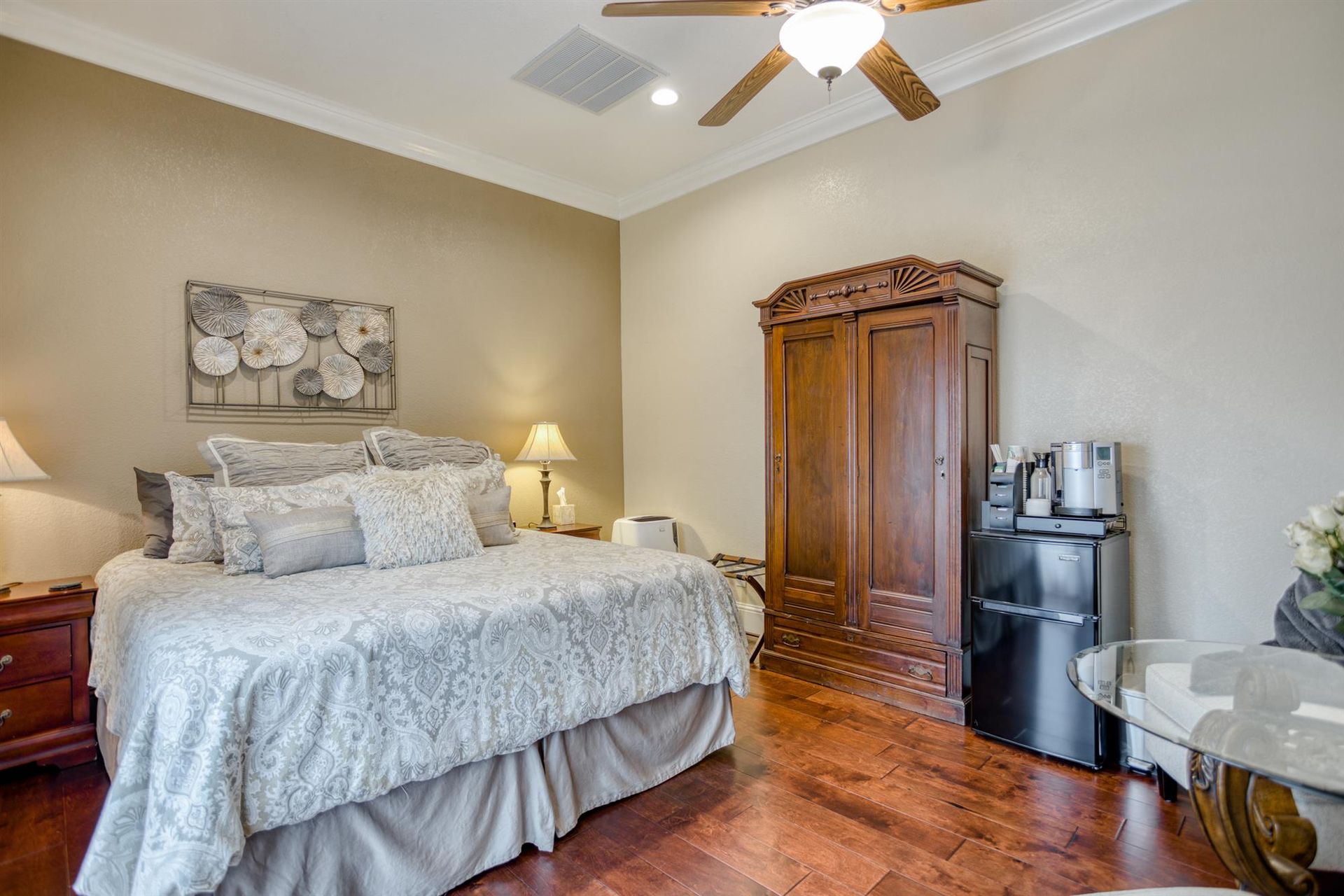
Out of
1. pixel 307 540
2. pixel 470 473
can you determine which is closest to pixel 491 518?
pixel 470 473

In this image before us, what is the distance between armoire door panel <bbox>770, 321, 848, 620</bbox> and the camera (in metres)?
3.31

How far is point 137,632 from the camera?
6.01 feet

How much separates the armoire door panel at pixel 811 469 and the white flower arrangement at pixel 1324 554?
181 cm

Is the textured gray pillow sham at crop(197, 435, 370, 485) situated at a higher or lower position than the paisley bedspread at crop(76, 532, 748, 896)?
higher

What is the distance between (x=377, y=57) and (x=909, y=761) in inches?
148

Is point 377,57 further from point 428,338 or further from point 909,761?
point 909,761

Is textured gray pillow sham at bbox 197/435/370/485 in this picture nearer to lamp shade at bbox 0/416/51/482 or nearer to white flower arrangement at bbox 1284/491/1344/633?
lamp shade at bbox 0/416/51/482

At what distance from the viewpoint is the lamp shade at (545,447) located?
4.21m

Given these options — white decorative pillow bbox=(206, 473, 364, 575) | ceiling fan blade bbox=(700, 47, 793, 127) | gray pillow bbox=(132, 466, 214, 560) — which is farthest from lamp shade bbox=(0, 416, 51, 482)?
ceiling fan blade bbox=(700, 47, 793, 127)

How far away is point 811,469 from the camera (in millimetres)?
3436

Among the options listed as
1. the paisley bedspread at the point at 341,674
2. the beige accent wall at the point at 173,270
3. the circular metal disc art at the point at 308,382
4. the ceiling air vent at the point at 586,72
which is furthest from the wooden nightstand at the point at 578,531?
the ceiling air vent at the point at 586,72

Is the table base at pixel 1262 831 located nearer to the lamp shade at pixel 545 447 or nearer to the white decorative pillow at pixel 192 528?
the white decorative pillow at pixel 192 528

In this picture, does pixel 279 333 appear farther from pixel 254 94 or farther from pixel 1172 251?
pixel 1172 251

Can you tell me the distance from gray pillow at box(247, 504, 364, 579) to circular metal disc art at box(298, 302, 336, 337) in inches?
54.9
